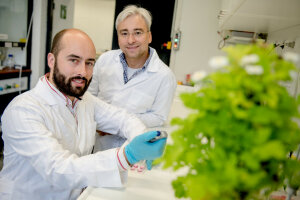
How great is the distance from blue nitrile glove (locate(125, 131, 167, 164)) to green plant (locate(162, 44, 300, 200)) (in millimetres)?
469

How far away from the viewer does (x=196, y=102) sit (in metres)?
0.48

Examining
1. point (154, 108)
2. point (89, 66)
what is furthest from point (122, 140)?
point (89, 66)

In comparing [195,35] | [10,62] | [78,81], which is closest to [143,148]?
[78,81]

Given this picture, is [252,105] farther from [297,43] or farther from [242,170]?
[297,43]

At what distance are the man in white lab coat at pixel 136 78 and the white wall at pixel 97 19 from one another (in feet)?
16.7

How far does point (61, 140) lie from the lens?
1161mm

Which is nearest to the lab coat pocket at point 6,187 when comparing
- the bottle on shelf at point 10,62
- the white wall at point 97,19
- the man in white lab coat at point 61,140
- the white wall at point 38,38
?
the man in white lab coat at point 61,140

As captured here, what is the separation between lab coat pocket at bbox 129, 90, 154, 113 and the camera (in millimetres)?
1726

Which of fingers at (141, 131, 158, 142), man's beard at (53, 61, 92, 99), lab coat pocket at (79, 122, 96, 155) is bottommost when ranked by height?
lab coat pocket at (79, 122, 96, 155)

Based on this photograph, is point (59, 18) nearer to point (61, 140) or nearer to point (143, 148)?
point (61, 140)

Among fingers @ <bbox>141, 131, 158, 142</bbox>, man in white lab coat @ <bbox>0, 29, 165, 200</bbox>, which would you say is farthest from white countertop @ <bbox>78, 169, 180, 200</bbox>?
fingers @ <bbox>141, 131, 158, 142</bbox>

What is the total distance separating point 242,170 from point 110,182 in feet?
2.13

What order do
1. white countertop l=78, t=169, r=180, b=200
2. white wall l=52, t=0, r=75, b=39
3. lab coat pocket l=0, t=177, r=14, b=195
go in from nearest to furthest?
white countertop l=78, t=169, r=180, b=200 < lab coat pocket l=0, t=177, r=14, b=195 < white wall l=52, t=0, r=75, b=39

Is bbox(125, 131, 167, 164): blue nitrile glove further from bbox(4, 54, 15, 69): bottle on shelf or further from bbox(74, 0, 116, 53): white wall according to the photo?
bbox(74, 0, 116, 53): white wall
